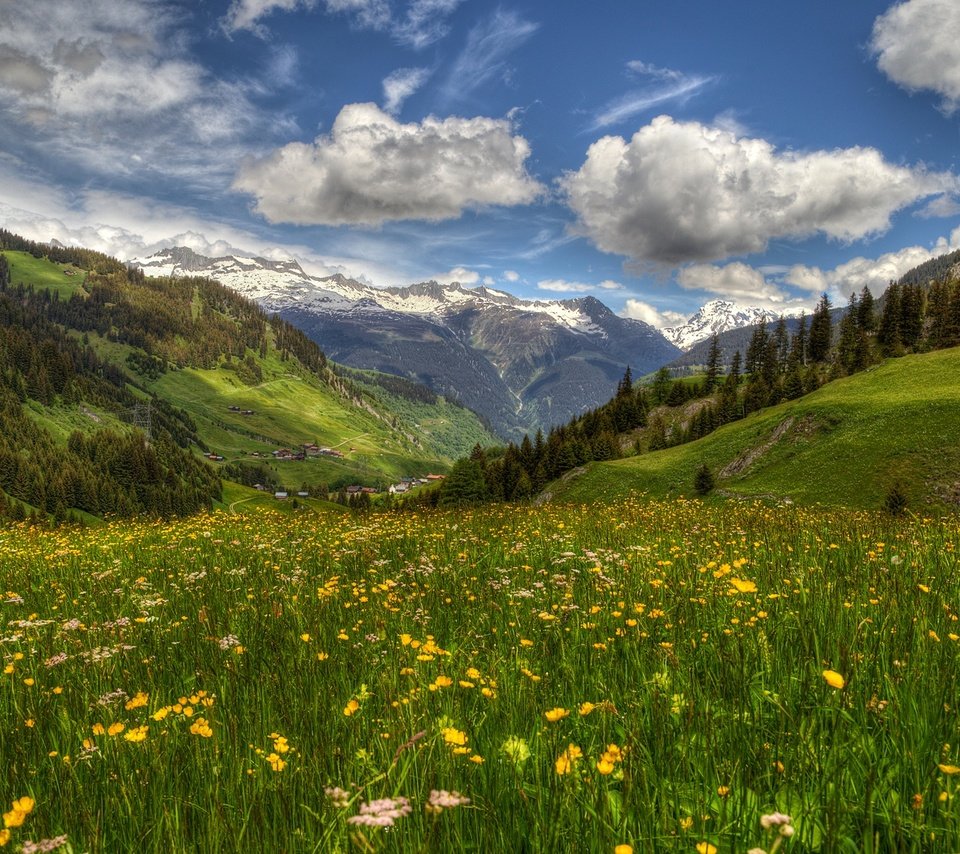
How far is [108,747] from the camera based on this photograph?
359 centimetres

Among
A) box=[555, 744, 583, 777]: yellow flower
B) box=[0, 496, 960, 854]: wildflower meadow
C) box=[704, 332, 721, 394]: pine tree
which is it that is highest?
box=[704, 332, 721, 394]: pine tree

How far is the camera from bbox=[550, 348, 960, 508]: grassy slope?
37.9 metres

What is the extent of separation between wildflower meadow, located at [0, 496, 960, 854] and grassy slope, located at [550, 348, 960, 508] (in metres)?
36.4

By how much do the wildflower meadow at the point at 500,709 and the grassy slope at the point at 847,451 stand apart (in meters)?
36.4

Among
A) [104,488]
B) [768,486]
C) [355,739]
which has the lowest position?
[104,488]

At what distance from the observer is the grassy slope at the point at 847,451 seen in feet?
124

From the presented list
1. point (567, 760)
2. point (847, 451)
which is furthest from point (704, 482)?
point (567, 760)

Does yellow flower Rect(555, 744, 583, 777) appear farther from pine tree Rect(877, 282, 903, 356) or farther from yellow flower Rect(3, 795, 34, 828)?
pine tree Rect(877, 282, 903, 356)

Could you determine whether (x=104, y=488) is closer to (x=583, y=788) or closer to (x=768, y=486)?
(x=768, y=486)

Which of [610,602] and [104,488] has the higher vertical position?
[610,602]

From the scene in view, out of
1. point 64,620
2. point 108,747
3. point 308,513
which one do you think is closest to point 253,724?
point 108,747

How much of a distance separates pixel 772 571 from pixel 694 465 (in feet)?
174

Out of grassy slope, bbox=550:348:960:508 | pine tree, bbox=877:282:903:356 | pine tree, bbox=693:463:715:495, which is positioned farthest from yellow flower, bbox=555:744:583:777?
pine tree, bbox=877:282:903:356

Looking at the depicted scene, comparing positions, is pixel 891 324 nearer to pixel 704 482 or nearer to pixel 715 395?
pixel 715 395
